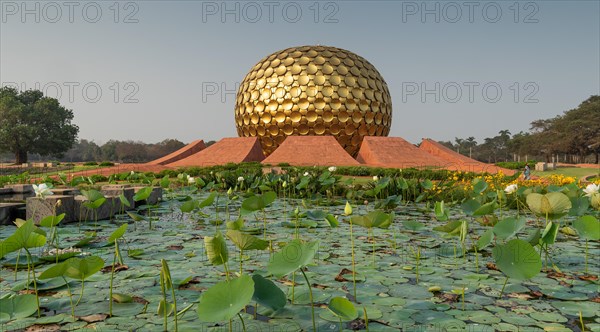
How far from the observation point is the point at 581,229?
123 inches

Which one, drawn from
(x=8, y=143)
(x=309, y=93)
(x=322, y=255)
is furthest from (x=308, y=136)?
(x=8, y=143)

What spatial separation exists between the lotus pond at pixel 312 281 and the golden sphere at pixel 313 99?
18.1 metres

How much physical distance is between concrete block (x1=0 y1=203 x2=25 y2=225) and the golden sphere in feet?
57.4

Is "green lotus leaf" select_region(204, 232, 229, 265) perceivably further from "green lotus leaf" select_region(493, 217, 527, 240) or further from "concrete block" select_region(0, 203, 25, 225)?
"concrete block" select_region(0, 203, 25, 225)

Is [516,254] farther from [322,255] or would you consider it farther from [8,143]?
[8,143]

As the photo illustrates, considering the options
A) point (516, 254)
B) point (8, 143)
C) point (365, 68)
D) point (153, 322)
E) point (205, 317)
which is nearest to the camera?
point (205, 317)

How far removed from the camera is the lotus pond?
6.79 feet

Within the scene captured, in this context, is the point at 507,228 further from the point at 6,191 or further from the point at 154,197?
the point at 6,191

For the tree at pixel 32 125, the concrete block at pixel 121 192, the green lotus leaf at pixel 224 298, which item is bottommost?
the green lotus leaf at pixel 224 298

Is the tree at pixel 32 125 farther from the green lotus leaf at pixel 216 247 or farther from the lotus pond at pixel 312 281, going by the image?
the green lotus leaf at pixel 216 247

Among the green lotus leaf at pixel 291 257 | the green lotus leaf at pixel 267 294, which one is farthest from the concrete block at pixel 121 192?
the green lotus leaf at pixel 267 294

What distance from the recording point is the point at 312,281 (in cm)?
285

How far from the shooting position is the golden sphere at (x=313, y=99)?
22.3m

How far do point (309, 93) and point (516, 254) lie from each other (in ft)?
66.3
